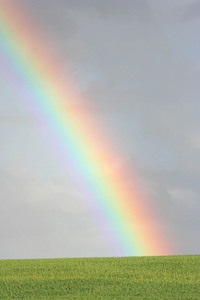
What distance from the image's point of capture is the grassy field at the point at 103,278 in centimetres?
1692

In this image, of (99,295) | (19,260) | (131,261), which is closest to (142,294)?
(99,295)

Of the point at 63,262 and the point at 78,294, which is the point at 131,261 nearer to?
the point at 63,262

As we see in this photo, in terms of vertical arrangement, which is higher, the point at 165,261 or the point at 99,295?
the point at 165,261

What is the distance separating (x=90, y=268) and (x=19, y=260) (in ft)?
17.1

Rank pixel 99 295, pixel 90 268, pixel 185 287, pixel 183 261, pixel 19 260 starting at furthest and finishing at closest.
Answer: pixel 19 260
pixel 183 261
pixel 90 268
pixel 185 287
pixel 99 295

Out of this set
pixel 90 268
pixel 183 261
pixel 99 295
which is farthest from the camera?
pixel 183 261

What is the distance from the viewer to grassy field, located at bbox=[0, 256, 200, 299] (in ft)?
55.5

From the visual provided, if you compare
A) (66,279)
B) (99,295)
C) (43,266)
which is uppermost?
(43,266)

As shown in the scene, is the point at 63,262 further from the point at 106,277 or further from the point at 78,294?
the point at 78,294

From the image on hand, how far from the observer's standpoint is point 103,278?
18.9m

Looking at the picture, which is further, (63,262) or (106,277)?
(63,262)

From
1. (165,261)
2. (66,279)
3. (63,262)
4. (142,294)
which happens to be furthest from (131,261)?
(142,294)

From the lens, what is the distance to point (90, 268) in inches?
827

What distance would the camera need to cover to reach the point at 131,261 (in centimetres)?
2297
